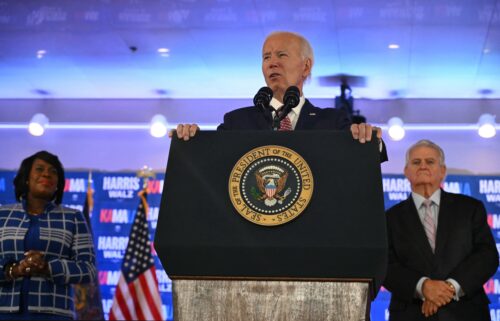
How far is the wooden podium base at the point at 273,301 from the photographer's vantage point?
1.78 meters

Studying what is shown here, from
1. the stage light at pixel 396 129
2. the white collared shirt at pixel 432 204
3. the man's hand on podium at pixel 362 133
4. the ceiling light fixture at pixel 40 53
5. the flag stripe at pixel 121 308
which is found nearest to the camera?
the man's hand on podium at pixel 362 133

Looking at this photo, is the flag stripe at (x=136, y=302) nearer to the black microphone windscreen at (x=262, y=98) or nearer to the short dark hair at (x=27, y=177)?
the short dark hair at (x=27, y=177)

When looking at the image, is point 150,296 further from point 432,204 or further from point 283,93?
point 283,93

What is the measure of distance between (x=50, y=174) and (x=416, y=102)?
542 centimetres

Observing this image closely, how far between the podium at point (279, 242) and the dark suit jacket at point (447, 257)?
1507 mm

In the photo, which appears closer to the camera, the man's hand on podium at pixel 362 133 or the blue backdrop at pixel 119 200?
the man's hand on podium at pixel 362 133

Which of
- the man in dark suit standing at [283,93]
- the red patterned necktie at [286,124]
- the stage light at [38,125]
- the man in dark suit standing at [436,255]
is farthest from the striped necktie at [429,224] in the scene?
the stage light at [38,125]

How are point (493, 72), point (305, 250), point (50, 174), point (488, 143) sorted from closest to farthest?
1. point (305, 250)
2. point (50, 174)
3. point (493, 72)
4. point (488, 143)

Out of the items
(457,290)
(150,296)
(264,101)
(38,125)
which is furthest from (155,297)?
(264,101)

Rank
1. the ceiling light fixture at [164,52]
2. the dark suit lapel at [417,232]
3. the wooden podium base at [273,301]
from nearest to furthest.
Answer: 1. the wooden podium base at [273,301]
2. the dark suit lapel at [417,232]
3. the ceiling light fixture at [164,52]

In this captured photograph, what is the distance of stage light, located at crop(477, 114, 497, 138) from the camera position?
773cm

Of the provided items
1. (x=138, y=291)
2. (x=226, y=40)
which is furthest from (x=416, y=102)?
(x=138, y=291)

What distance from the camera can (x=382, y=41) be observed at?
654 cm

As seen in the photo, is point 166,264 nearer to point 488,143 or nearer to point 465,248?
point 465,248
